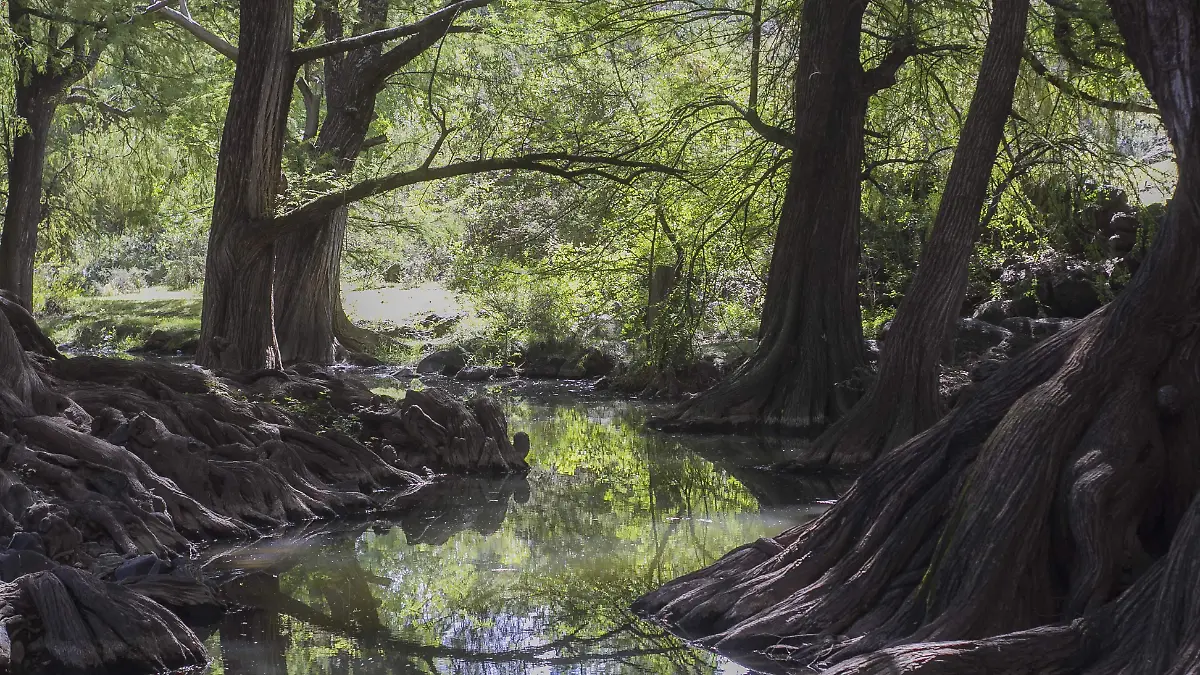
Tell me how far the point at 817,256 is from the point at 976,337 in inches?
172

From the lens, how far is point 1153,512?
552 centimetres

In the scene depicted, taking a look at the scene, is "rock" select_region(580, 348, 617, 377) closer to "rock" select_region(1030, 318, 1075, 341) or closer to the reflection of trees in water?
"rock" select_region(1030, 318, 1075, 341)

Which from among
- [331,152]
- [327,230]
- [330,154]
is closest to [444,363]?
[327,230]

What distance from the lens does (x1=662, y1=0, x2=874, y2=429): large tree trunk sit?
49.1 feet

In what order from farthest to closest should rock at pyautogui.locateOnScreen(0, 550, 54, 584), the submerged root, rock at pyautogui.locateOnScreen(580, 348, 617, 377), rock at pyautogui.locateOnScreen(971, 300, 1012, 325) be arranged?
rock at pyautogui.locateOnScreen(580, 348, 617, 377)
rock at pyautogui.locateOnScreen(971, 300, 1012, 325)
rock at pyautogui.locateOnScreen(0, 550, 54, 584)
the submerged root

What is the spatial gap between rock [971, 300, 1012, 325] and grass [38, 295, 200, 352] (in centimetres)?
1888

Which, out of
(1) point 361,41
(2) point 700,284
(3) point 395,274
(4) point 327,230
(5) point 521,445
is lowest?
(5) point 521,445

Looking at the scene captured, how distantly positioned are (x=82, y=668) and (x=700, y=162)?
43.3 feet

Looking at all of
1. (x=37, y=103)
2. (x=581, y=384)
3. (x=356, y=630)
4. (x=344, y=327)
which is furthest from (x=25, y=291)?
(x=356, y=630)

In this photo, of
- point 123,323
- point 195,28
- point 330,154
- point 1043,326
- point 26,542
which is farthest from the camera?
point 123,323

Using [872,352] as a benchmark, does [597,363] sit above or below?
below

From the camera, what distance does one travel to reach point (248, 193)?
14789 mm

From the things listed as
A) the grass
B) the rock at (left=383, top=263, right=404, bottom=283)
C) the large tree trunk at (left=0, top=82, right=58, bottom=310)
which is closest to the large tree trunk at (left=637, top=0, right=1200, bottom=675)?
the large tree trunk at (left=0, top=82, right=58, bottom=310)

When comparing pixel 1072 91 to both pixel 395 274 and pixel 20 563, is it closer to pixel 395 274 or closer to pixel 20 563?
pixel 20 563
